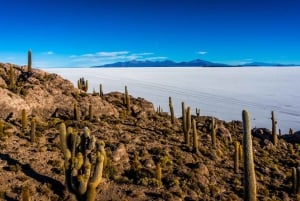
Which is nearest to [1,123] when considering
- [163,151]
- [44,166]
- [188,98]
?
[44,166]

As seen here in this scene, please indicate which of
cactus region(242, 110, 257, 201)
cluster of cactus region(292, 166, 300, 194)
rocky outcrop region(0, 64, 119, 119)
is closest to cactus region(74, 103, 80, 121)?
rocky outcrop region(0, 64, 119, 119)

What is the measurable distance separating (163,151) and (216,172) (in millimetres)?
3434

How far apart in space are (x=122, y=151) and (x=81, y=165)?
5.70 metres

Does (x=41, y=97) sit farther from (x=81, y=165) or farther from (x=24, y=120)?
(x=81, y=165)

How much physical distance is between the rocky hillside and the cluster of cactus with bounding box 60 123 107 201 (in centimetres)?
78

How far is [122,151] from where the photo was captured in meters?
20.1

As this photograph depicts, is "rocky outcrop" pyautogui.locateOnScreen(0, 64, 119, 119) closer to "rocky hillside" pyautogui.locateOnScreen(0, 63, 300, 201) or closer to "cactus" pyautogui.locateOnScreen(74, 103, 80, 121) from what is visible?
"rocky hillside" pyautogui.locateOnScreen(0, 63, 300, 201)

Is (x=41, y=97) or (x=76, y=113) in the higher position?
(x=41, y=97)

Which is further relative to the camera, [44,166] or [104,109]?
[104,109]

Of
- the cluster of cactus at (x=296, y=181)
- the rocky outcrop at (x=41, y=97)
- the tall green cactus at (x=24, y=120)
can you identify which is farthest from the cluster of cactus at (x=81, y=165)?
the cluster of cactus at (x=296, y=181)

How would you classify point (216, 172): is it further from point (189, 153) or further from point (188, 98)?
point (188, 98)

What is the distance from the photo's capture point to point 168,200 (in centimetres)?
1634

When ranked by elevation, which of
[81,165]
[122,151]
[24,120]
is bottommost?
[122,151]

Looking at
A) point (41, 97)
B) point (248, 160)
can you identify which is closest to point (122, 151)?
point (41, 97)
